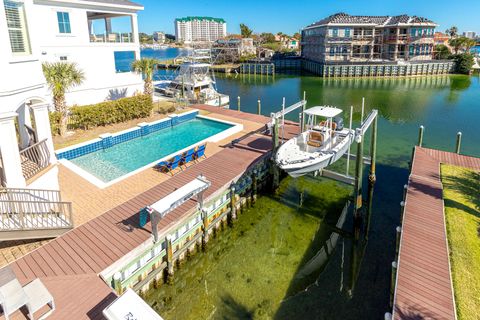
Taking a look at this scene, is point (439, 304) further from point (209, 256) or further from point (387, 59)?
point (387, 59)

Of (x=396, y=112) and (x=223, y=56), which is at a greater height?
(x=223, y=56)

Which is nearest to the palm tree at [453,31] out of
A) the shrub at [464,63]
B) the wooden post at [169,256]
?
the shrub at [464,63]

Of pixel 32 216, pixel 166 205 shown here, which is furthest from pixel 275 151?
pixel 32 216

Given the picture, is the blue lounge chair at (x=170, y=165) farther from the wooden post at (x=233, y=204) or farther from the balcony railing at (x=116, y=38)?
the balcony railing at (x=116, y=38)

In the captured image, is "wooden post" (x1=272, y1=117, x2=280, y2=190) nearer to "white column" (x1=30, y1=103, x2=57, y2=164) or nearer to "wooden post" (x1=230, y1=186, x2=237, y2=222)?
"wooden post" (x1=230, y1=186, x2=237, y2=222)

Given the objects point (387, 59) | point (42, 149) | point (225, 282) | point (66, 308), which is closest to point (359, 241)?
point (225, 282)

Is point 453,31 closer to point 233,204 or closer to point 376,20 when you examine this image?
point 376,20

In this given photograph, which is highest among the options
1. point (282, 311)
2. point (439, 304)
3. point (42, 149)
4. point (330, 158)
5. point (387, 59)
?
point (387, 59)
